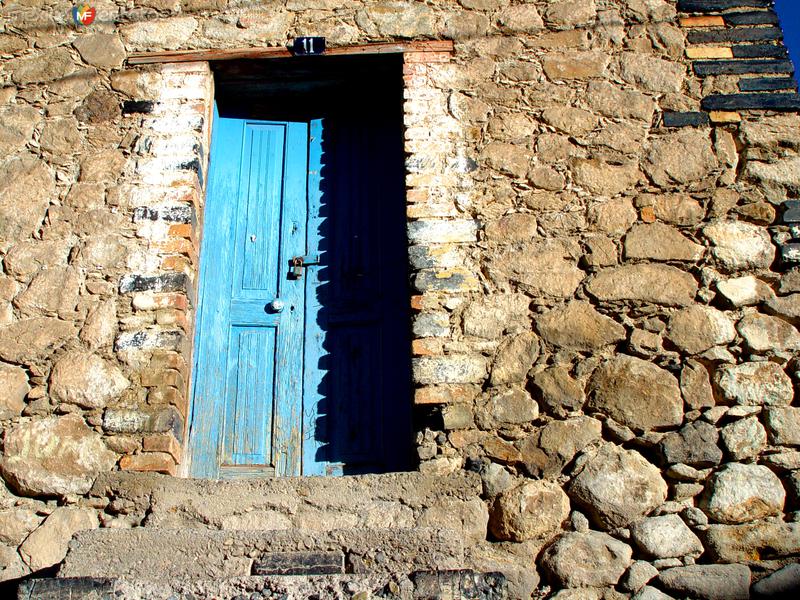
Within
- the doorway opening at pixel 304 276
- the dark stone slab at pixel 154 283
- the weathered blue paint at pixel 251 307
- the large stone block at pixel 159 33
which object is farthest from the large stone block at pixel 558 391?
the large stone block at pixel 159 33

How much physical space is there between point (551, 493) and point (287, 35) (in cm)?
246

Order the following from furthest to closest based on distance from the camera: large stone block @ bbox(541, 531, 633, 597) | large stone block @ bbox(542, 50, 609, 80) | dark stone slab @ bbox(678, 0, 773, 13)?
dark stone slab @ bbox(678, 0, 773, 13) < large stone block @ bbox(542, 50, 609, 80) < large stone block @ bbox(541, 531, 633, 597)

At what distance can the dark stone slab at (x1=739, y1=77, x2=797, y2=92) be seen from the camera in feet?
12.1

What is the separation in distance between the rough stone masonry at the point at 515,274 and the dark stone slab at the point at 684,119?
0.09 ft

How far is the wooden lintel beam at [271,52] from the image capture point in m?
3.85

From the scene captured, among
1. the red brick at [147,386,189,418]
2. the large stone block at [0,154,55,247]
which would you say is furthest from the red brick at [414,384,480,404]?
the large stone block at [0,154,55,247]

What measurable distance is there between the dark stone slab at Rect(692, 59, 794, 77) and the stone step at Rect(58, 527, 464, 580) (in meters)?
2.43

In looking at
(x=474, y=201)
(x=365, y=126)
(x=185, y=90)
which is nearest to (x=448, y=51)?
(x=365, y=126)

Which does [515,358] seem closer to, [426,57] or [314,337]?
[314,337]

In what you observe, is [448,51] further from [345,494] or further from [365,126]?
[345,494]

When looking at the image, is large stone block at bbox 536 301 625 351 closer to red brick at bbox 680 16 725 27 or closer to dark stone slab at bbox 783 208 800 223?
dark stone slab at bbox 783 208 800 223

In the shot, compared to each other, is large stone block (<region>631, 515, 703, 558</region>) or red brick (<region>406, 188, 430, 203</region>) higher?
red brick (<region>406, 188, 430, 203</region>)

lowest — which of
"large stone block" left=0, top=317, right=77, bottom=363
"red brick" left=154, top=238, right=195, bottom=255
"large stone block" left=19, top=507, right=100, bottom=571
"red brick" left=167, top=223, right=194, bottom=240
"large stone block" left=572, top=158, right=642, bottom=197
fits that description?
"large stone block" left=19, top=507, right=100, bottom=571

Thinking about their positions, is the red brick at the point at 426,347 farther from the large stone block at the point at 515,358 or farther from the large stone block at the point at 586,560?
the large stone block at the point at 586,560
